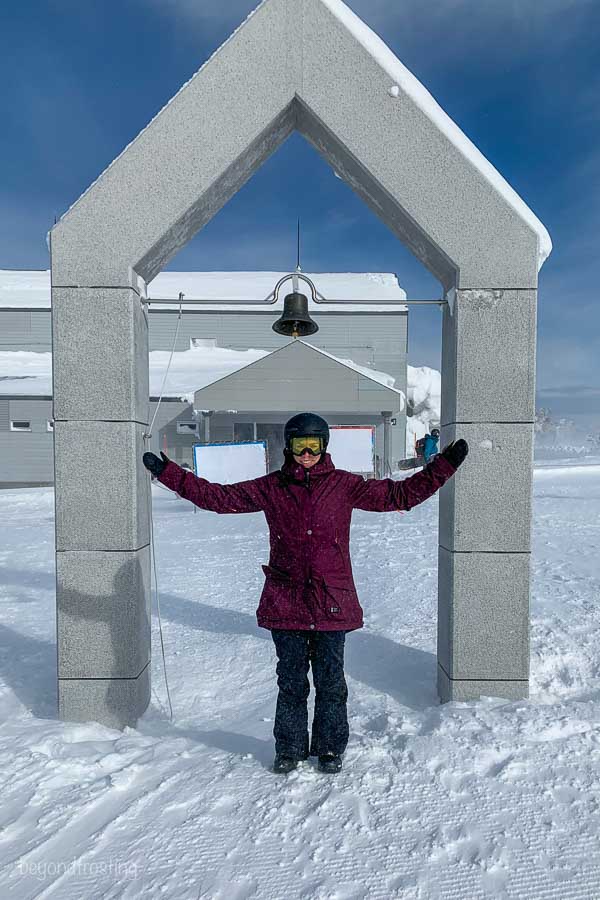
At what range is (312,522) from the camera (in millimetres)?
2943

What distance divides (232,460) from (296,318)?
1086cm

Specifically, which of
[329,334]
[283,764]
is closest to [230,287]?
[329,334]

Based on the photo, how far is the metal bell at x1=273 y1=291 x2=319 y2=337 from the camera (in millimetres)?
4028

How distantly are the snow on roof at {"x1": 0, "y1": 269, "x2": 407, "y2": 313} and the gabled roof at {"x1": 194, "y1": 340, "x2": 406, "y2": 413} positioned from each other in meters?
7.40

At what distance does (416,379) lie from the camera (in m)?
30.0

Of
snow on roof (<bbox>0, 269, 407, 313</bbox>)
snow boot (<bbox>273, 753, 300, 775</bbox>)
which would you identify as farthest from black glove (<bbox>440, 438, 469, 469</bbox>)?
snow on roof (<bbox>0, 269, 407, 313</bbox>)

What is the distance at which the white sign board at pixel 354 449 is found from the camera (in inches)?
639

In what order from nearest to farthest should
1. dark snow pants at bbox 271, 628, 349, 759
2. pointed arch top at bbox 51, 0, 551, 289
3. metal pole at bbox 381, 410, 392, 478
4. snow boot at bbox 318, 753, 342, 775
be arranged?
snow boot at bbox 318, 753, 342, 775, dark snow pants at bbox 271, 628, 349, 759, pointed arch top at bbox 51, 0, 551, 289, metal pole at bbox 381, 410, 392, 478

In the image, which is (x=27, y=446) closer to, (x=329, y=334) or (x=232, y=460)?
(x=232, y=460)

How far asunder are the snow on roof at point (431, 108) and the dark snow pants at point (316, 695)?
107 inches

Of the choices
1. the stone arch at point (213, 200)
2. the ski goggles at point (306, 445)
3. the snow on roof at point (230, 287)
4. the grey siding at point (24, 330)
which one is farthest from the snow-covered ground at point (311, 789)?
the grey siding at point (24, 330)

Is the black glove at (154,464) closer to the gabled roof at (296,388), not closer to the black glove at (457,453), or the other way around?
the black glove at (457,453)

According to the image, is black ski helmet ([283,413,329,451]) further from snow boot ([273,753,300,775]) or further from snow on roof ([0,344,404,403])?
snow on roof ([0,344,404,403])

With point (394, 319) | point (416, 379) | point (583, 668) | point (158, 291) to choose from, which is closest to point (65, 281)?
point (583, 668)
